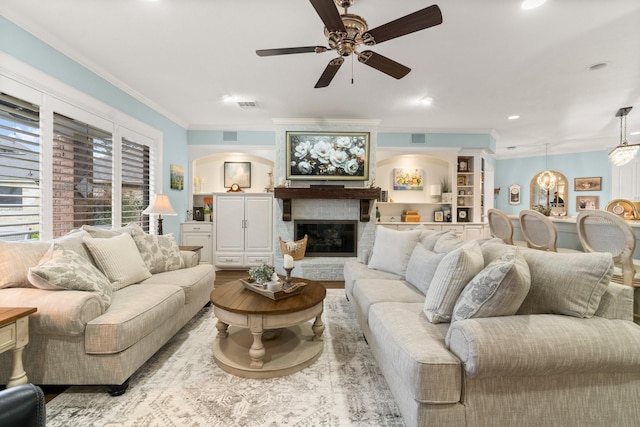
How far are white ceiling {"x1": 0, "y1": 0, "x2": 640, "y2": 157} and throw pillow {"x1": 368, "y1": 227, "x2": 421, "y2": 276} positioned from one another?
178 cm

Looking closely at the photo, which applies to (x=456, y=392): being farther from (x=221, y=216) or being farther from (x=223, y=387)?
(x=221, y=216)

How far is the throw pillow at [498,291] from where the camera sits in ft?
4.69

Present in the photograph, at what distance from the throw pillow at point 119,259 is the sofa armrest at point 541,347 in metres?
2.51

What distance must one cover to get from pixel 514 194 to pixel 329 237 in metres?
6.04

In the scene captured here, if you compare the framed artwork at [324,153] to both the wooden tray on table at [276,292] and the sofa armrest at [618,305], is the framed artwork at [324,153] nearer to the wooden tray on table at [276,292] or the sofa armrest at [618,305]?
the wooden tray on table at [276,292]

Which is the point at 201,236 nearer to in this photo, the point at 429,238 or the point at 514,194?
the point at 429,238

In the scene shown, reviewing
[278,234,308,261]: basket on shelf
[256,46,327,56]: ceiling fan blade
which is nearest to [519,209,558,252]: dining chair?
[256,46,327,56]: ceiling fan blade

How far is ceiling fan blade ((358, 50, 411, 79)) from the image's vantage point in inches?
83.3

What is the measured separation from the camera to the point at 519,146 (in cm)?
707

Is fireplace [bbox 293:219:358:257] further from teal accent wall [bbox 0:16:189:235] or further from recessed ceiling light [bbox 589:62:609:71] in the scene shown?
recessed ceiling light [bbox 589:62:609:71]

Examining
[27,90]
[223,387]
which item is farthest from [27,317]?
[27,90]

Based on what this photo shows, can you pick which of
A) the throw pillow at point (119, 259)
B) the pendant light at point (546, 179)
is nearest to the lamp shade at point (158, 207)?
the throw pillow at point (119, 259)

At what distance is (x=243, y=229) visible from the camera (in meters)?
5.35

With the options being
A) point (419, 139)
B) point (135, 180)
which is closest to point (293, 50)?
point (135, 180)
